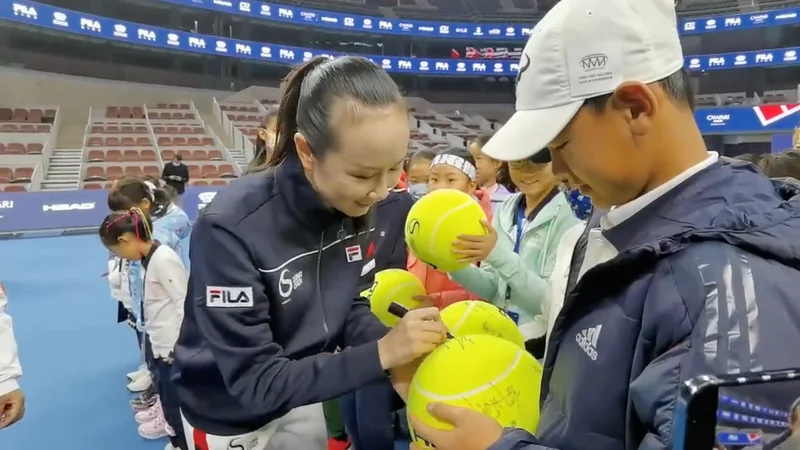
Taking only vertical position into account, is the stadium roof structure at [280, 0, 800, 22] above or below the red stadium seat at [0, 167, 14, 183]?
above

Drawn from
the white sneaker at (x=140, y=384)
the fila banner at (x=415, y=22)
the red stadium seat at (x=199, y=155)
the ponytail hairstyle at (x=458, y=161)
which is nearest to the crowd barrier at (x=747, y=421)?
the ponytail hairstyle at (x=458, y=161)

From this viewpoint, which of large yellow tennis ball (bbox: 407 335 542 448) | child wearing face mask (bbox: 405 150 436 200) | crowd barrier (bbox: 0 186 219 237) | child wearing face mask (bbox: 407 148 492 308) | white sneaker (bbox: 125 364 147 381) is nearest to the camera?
Result: large yellow tennis ball (bbox: 407 335 542 448)

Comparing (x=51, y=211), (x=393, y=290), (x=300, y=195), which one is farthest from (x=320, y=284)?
(x=51, y=211)

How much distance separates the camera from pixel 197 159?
46.7 feet

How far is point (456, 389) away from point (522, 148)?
50cm

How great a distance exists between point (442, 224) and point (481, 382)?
93cm

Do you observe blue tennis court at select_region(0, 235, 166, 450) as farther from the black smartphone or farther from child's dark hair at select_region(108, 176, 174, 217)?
the black smartphone

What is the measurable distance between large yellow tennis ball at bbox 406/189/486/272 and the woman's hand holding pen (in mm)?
766

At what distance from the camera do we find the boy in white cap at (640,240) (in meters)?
0.64

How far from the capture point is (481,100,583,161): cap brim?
813 mm

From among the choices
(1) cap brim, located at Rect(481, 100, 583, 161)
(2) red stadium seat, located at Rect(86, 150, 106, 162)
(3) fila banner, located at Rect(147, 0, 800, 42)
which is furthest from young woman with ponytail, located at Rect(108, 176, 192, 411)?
(3) fila banner, located at Rect(147, 0, 800, 42)

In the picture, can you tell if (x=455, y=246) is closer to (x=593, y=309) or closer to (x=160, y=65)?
(x=593, y=309)

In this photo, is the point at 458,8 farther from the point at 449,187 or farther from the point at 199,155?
the point at 449,187

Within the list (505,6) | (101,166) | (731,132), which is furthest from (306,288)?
(505,6)
